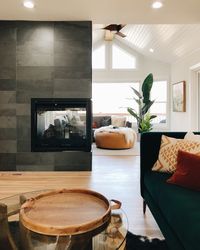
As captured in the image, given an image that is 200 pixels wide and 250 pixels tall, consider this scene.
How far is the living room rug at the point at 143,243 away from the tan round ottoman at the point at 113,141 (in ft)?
14.9

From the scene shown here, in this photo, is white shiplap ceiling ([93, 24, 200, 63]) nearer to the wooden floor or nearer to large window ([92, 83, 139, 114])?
large window ([92, 83, 139, 114])

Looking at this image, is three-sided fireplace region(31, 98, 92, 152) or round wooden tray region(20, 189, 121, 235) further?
three-sided fireplace region(31, 98, 92, 152)

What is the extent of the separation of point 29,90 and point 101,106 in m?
5.30

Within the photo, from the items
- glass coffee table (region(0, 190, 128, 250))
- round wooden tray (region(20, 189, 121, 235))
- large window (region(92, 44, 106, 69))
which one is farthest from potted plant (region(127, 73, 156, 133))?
glass coffee table (region(0, 190, 128, 250))

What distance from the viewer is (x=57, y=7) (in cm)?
391

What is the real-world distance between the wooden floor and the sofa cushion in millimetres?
516

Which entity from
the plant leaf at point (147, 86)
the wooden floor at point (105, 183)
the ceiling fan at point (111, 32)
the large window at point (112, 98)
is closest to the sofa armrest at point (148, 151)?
the wooden floor at point (105, 183)

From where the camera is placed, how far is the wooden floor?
2693mm

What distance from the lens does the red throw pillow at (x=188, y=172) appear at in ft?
6.50

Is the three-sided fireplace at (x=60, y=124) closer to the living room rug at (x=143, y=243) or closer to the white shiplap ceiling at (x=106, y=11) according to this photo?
the white shiplap ceiling at (x=106, y=11)

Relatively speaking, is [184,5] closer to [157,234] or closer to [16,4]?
[16,4]

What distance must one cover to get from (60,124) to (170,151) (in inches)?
99.3

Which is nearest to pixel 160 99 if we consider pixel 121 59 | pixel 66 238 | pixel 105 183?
pixel 121 59

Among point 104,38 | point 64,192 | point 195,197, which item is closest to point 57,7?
point 64,192
